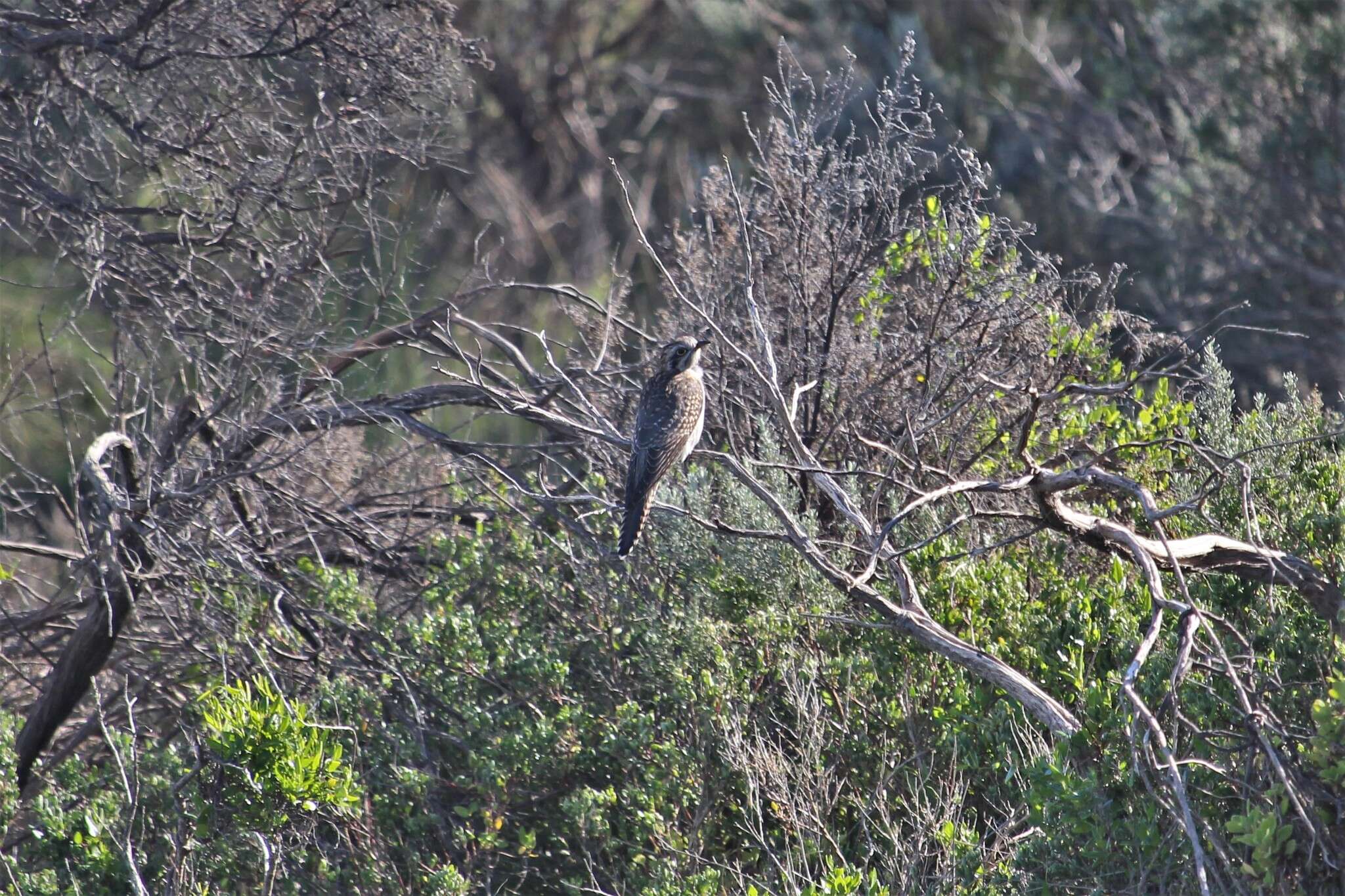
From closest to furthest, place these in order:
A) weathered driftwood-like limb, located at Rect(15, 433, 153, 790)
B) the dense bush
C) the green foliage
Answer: the green foliage, the dense bush, weathered driftwood-like limb, located at Rect(15, 433, 153, 790)

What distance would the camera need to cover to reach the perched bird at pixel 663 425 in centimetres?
548

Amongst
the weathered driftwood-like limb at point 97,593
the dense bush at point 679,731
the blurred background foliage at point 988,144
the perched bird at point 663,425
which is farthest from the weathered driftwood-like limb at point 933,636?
the weathered driftwood-like limb at point 97,593

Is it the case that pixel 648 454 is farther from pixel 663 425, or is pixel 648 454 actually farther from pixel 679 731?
pixel 679 731

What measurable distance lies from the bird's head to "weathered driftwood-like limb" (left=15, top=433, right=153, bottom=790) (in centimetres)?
228

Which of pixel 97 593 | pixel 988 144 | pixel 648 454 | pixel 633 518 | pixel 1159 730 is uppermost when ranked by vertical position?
pixel 988 144

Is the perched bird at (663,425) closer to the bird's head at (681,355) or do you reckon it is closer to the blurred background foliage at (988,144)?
the bird's head at (681,355)

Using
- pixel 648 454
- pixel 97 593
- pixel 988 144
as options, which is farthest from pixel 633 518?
pixel 988 144

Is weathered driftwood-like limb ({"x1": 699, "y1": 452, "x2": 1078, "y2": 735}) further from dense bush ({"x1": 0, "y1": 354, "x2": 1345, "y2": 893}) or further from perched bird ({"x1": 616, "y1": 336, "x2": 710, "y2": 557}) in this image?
perched bird ({"x1": 616, "y1": 336, "x2": 710, "y2": 557})

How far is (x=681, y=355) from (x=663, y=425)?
436 mm

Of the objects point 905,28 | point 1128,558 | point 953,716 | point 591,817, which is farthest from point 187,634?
point 905,28

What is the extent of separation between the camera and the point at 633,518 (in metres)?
5.47

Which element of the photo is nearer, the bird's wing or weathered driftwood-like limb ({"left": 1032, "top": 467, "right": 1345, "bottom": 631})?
weathered driftwood-like limb ({"left": 1032, "top": 467, "right": 1345, "bottom": 631})

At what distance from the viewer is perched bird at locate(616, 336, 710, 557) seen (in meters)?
5.48

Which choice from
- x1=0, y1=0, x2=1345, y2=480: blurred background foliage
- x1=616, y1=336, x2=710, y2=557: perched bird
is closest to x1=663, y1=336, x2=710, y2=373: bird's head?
x1=616, y1=336, x2=710, y2=557: perched bird
